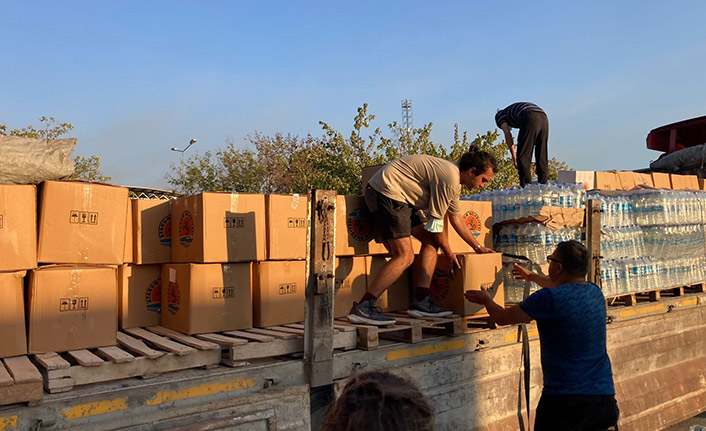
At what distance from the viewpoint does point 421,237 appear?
16.8ft

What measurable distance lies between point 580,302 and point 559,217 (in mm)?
1972

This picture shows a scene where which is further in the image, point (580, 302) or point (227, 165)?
point (227, 165)

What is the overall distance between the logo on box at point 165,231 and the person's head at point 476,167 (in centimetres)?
253

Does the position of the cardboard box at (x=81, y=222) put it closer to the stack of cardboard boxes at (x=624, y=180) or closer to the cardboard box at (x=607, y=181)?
the stack of cardboard boxes at (x=624, y=180)

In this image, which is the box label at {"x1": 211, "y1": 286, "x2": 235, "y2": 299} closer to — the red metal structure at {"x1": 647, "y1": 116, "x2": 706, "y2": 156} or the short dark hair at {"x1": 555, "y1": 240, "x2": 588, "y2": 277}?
the short dark hair at {"x1": 555, "y1": 240, "x2": 588, "y2": 277}

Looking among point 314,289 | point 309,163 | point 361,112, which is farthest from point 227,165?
point 314,289

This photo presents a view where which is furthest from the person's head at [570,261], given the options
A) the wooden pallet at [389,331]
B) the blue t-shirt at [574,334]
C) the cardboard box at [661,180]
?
the cardboard box at [661,180]

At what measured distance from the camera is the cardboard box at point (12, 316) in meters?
3.36

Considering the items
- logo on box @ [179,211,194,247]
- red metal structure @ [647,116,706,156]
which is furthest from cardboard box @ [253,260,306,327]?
red metal structure @ [647,116,706,156]

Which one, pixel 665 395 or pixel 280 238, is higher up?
pixel 280 238

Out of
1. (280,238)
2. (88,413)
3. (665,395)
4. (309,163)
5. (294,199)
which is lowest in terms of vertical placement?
(665,395)

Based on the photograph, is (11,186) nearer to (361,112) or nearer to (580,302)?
(580,302)

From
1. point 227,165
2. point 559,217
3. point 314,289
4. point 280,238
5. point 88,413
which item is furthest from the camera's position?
point 227,165

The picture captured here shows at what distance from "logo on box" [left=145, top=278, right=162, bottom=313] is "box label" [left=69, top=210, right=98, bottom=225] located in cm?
85
